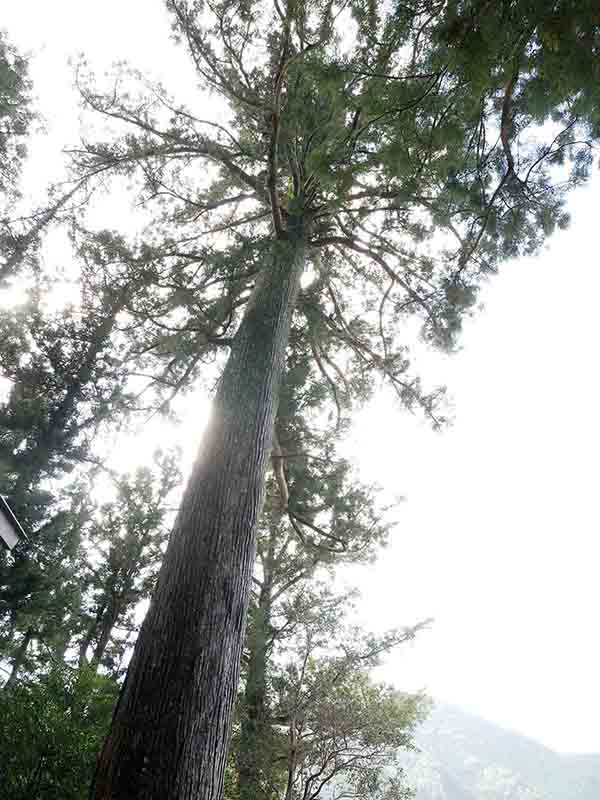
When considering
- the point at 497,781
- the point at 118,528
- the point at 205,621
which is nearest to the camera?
the point at 205,621

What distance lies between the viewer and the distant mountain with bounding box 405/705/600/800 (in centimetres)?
12700

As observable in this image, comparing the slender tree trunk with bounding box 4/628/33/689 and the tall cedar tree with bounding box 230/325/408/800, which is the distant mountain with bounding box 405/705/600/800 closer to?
the slender tree trunk with bounding box 4/628/33/689

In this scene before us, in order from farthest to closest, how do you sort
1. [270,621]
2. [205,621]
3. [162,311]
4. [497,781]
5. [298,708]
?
[497,781] < [270,621] < [298,708] < [162,311] < [205,621]

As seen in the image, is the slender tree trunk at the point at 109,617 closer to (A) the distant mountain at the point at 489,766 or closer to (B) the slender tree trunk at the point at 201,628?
(B) the slender tree trunk at the point at 201,628

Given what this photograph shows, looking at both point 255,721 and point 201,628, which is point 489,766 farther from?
point 201,628

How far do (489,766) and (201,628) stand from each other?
19690 cm

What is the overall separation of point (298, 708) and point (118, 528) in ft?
23.0

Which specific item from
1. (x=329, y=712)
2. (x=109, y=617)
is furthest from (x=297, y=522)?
(x=109, y=617)

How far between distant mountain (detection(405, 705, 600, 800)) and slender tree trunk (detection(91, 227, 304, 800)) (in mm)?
150736

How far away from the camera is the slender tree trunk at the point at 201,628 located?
5.99ft

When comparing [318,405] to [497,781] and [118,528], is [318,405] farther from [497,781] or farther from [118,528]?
[497,781]

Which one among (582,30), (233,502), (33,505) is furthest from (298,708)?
(582,30)

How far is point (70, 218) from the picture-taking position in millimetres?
6266

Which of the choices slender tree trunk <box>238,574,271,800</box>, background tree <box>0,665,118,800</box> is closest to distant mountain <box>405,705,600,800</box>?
slender tree trunk <box>238,574,271,800</box>
